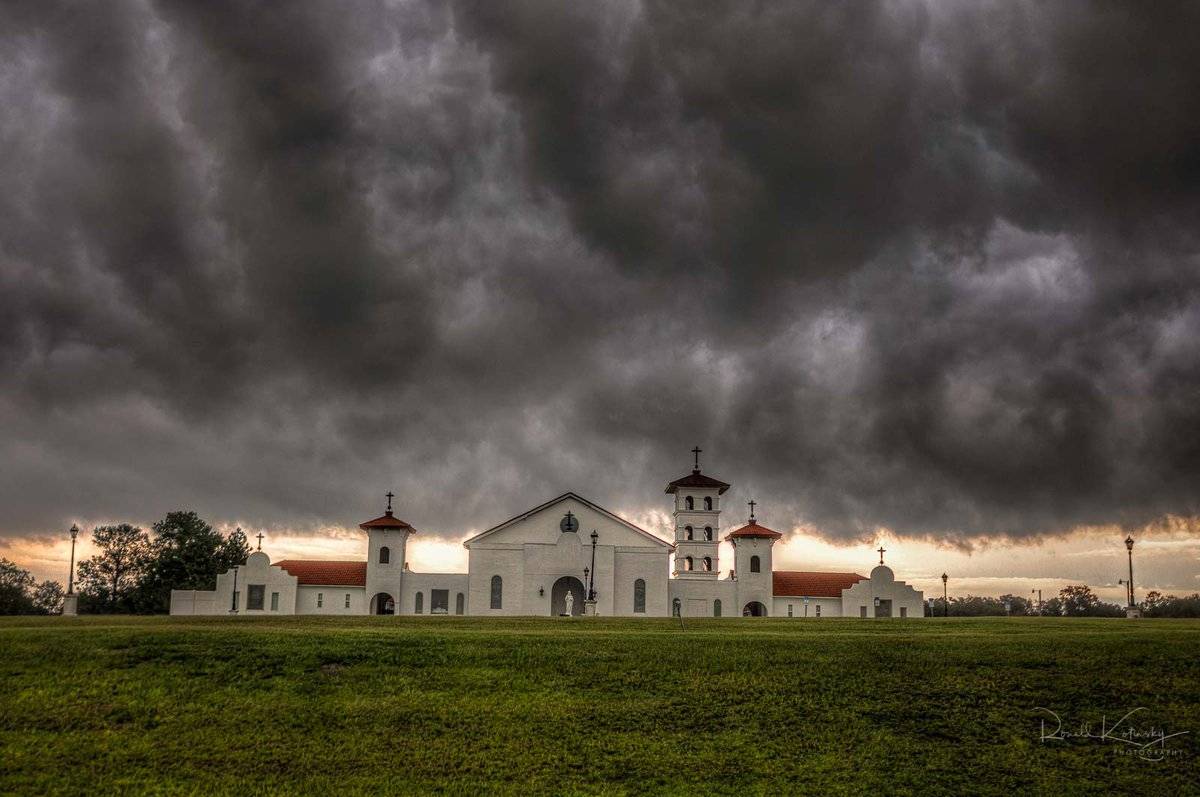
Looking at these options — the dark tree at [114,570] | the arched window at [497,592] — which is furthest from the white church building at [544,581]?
the dark tree at [114,570]

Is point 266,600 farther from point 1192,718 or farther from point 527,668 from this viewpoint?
point 1192,718

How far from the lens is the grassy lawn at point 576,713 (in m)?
14.5

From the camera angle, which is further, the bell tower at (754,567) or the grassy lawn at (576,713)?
the bell tower at (754,567)

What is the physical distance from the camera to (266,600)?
54906 mm

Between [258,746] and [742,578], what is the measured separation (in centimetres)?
4637

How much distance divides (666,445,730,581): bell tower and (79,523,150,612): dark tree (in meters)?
39.9

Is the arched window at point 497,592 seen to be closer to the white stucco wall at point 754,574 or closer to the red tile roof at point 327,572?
the red tile roof at point 327,572

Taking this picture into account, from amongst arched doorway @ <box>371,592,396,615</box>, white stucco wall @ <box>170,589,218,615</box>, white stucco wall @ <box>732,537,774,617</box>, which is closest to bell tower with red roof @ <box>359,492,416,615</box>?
arched doorway @ <box>371,592,396,615</box>

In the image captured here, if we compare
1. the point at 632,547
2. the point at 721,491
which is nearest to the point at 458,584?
the point at 632,547

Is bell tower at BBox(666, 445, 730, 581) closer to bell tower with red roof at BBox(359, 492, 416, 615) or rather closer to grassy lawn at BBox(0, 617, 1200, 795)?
bell tower with red roof at BBox(359, 492, 416, 615)

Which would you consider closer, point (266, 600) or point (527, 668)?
point (527, 668)

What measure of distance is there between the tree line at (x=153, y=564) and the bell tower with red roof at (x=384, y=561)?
56.3ft

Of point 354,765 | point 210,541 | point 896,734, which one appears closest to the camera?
point 354,765

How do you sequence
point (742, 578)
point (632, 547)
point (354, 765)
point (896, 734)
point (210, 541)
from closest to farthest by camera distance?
point (354, 765) < point (896, 734) < point (632, 547) < point (742, 578) < point (210, 541)
